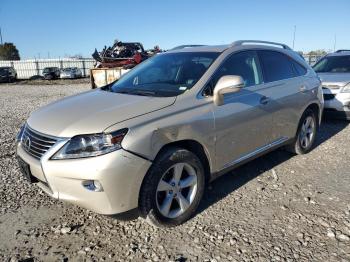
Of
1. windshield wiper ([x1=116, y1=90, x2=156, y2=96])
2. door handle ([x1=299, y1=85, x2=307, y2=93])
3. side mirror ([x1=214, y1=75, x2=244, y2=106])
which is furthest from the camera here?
door handle ([x1=299, y1=85, x2=307, y2=93])

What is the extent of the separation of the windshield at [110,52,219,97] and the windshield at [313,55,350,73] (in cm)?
553

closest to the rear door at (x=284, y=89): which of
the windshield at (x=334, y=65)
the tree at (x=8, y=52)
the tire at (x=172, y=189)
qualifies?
the tire at (x=172, y=189)

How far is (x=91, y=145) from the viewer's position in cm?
272

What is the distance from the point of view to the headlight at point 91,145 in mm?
2699

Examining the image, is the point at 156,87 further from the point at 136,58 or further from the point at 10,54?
the point at 10,54

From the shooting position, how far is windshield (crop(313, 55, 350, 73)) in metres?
8.11

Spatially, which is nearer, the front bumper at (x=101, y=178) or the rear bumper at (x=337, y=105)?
the front bumper at (x=101, y=178)

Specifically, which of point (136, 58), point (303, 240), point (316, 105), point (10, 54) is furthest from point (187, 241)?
point (10, 54)

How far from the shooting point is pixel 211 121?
336 cm

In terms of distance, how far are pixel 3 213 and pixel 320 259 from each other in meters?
3.16

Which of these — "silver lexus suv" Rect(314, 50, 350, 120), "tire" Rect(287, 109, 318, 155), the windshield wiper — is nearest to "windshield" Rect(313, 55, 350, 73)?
"silver lexus suv" Rect(314, 50, 350, 120)

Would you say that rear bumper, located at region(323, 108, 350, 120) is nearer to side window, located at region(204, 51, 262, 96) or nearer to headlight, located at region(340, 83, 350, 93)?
headlight, located at region(340, 83, 350, 93)

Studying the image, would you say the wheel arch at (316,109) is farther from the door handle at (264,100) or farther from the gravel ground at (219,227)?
the door handle at (264,100)

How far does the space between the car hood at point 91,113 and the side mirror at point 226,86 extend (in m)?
0.47
